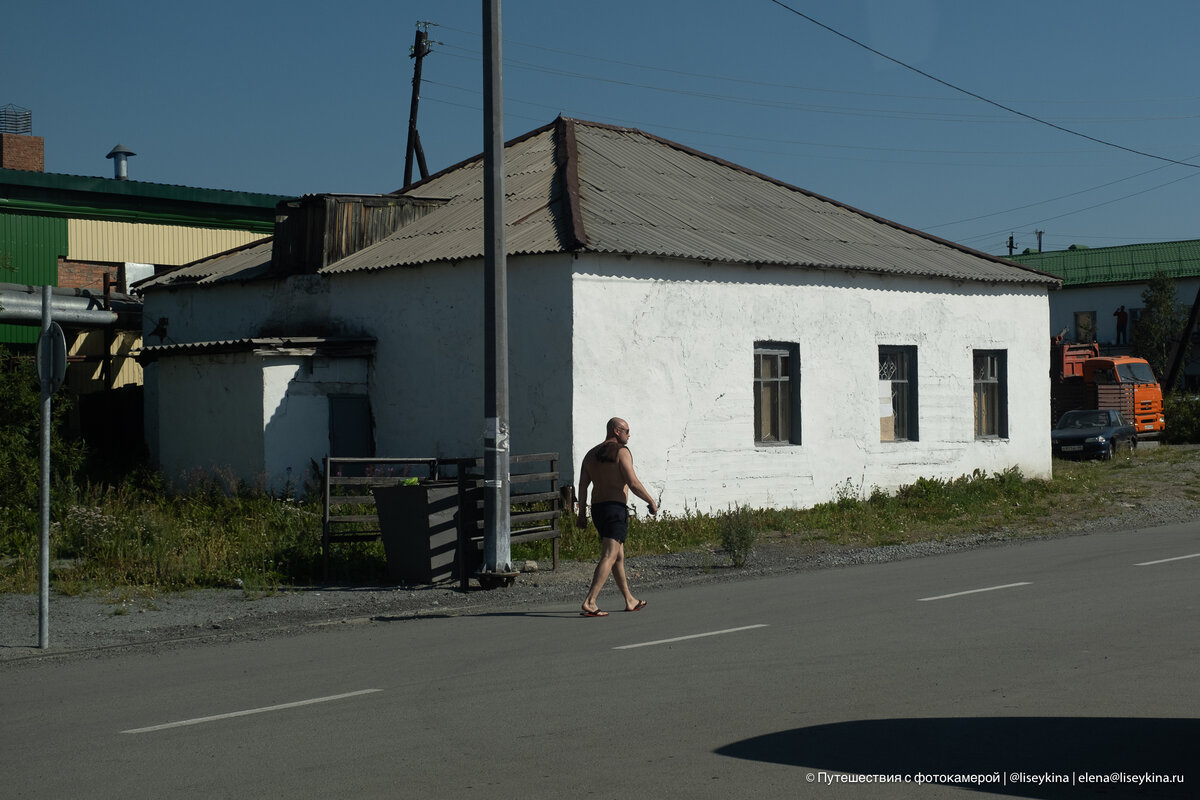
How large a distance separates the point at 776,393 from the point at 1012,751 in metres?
15.4

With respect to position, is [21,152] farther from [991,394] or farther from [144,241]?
[991,394]

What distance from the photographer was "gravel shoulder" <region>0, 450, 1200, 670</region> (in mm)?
10906

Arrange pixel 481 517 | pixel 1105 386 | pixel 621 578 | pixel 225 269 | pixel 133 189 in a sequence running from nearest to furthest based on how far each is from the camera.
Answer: pixel 621 578, pixel 481 517, pixel 225 269, pixel 133 189, pixel 1105 386

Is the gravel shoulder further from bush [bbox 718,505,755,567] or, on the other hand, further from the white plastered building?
the white plastered building

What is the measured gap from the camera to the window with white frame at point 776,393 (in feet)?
68.7

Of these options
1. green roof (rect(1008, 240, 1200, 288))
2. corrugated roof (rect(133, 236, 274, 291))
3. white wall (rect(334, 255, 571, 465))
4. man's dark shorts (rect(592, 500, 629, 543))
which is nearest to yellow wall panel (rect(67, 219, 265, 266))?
corrugated roof (rect(133, 236, 274, 291))

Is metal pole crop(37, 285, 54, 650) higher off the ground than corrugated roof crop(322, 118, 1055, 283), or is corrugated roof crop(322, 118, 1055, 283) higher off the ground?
corrugated roof crop(322, 118, 1055, 283)

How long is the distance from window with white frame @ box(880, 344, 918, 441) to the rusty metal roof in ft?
5.06

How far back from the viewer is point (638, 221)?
20.5m

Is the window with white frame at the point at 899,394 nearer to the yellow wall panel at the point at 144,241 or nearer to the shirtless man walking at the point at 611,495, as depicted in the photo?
the shirtless man walking at the point at 611,495

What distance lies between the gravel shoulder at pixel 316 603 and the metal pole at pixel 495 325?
673 millimetres

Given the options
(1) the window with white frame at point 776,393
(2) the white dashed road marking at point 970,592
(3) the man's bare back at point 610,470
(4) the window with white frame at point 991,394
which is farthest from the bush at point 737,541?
(4) the window with white frame at point 991,394

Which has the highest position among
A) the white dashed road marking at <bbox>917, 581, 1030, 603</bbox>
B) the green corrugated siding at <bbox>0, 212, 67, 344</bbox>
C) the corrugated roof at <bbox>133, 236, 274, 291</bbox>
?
the green corrugated siding at <bbox>0, 212, 67, 344</bbox>

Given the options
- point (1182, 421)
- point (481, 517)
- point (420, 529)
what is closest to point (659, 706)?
point (420, 529)
